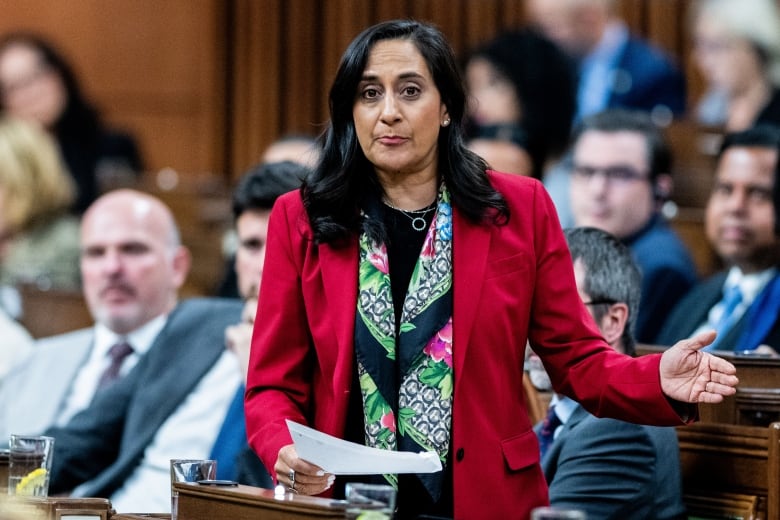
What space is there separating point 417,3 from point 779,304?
16.1 ft

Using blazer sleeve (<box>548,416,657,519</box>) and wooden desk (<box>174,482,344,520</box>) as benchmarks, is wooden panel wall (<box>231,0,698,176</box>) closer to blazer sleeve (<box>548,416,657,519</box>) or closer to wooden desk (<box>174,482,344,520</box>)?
blazer sleeve (<box>548,416,657,519</box>)

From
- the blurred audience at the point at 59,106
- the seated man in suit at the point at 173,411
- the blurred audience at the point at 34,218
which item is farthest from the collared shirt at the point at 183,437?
the blurred audience at the point at 59,106

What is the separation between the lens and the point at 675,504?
2898 millimetres

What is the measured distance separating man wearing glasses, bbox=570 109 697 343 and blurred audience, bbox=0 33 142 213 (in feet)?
11.8

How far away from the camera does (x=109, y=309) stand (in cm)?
438

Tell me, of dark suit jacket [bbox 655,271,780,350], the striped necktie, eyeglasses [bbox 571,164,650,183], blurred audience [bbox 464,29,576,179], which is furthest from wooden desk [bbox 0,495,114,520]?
blurred audience [bbox 464,29,576,179]

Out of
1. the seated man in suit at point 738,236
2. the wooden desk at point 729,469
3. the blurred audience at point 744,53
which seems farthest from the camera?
the blurred audience at point 744,53

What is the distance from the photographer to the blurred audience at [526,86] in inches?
248

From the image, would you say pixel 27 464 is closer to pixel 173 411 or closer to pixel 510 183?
pixel 510 183

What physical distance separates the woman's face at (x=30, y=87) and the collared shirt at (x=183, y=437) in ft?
14.0

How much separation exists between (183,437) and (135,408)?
17 cm

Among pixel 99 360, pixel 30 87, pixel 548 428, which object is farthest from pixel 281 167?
pixel 30 87

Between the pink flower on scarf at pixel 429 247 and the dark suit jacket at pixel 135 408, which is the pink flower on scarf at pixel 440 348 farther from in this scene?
the dark suit jacket at pixel 135 408

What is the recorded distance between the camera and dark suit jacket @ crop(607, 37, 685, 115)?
21.9ft
